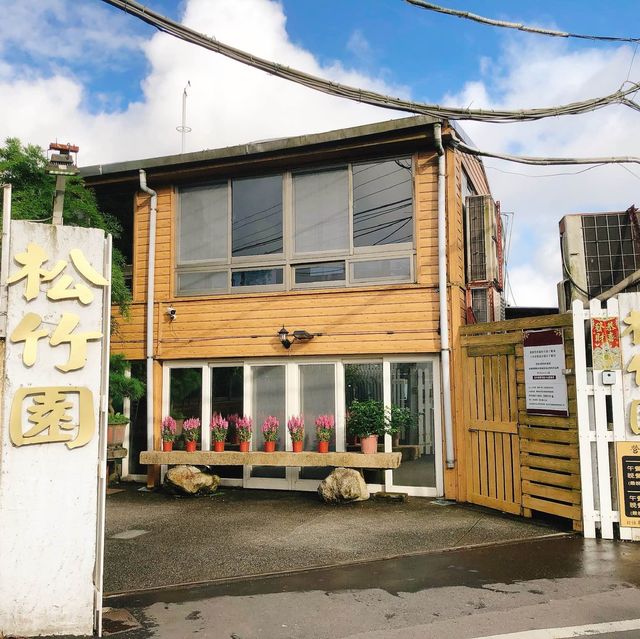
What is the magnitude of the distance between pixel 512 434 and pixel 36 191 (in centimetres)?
821

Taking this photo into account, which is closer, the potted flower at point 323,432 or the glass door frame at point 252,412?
the potted flower at point 323,432

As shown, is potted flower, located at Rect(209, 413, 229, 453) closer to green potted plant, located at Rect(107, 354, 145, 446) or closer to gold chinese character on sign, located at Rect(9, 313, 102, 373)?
green potted plant, located at Rect(107, 354, 145, 446)

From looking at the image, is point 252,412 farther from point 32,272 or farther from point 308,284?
point 32,272

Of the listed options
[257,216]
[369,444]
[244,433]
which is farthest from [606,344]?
[257,216]

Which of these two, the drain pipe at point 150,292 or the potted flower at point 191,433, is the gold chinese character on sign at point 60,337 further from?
the drain pipe at point 150,292

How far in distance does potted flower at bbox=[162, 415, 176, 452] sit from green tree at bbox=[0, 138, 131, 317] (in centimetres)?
238

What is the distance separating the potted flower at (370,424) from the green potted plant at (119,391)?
153 inches

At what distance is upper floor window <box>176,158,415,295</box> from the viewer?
33.6ft

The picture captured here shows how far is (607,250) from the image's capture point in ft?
31.2

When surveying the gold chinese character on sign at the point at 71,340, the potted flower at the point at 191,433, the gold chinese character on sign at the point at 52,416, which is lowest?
the potted flower at the point at 191,433

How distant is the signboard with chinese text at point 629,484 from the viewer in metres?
7.05

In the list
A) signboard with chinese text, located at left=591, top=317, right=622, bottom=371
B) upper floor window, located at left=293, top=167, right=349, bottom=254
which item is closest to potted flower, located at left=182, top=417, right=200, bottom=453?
upper floor window, located at left=293, top=167, right=349, bottom=254

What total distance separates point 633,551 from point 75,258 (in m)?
6.37

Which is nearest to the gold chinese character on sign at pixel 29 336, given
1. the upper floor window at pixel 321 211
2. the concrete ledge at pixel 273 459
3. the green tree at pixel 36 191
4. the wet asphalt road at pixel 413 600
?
the wet asphalt road at pixel 413 600
